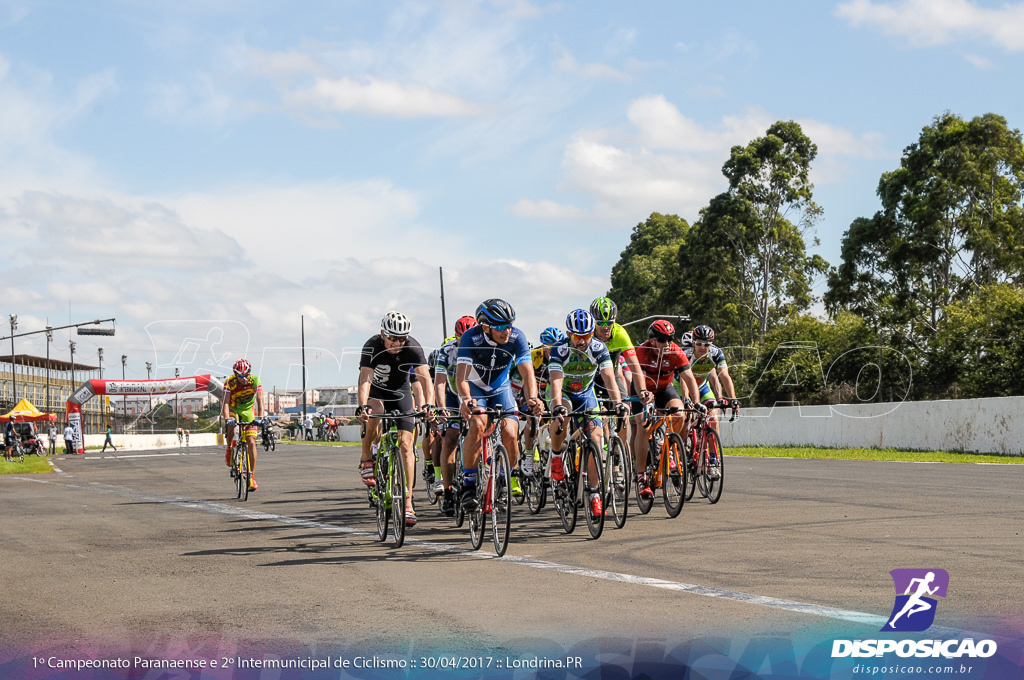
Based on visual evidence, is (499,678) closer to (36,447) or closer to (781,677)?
(781,677)

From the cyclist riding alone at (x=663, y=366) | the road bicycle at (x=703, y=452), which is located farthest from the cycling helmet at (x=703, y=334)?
the cyclist riding alone at (x=663, y=366)

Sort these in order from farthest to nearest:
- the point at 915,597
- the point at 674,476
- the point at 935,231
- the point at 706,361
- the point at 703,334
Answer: the point at 935,231
the point at 706,361
the point at 703,334
the point at 674,476
the point at 915,597

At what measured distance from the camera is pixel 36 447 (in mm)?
51125

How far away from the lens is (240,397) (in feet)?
52.7

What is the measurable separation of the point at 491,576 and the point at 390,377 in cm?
313

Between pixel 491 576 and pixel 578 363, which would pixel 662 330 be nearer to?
pixel 578 363

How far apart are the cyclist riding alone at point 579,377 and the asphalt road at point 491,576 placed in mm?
795

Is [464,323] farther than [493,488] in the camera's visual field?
Yes

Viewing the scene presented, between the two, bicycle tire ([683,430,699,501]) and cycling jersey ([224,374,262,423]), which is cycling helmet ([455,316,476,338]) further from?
cycling jersey ([224,374,262,423])

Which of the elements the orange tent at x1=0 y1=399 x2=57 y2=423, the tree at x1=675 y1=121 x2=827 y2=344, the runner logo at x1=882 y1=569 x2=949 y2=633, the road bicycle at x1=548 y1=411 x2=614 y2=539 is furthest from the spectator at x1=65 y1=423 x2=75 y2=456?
the runner logo at x1=882 y1=569 x2=949 y2=633

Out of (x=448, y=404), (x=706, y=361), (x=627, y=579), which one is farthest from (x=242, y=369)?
(x=627, y=579)

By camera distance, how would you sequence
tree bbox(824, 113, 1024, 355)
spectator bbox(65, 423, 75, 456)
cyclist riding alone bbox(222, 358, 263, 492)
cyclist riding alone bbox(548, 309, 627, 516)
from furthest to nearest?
spectator bbox(65, 423, 75, 456) → tree bbox(824, 113, 1024, 355) → cyclist riding alone bbox(222, 358, 263, 492) → cyclist riding alone bbox(548, 309, 627, 516)

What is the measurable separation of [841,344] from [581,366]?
128 feet

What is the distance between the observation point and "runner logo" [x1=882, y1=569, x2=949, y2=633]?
5.64 meters
